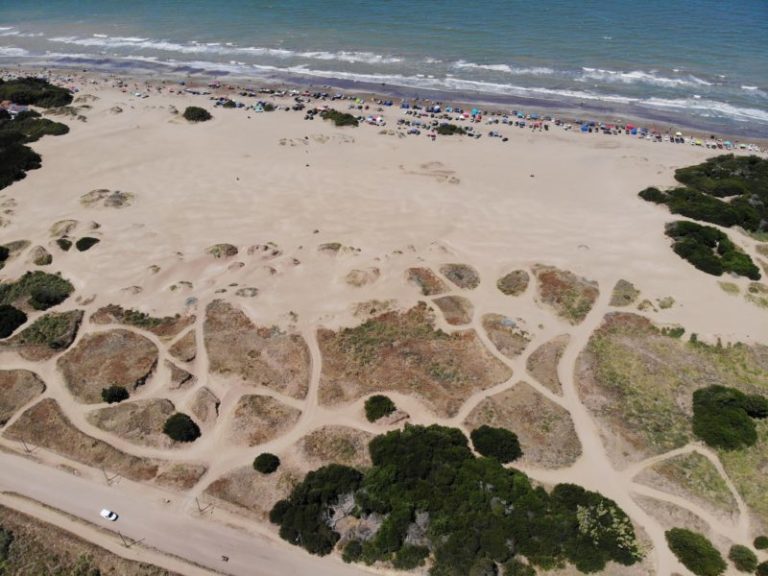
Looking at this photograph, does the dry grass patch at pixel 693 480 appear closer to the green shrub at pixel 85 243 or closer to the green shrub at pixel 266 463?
the green shrub at pixel 266 463

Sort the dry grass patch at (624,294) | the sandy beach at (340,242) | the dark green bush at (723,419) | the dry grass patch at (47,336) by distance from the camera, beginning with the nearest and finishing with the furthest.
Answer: the dark green bush at (723,419) < the sandy beach at (340,242) < the dry grass patch at (47,336) < the dry grass patch at (624,294)

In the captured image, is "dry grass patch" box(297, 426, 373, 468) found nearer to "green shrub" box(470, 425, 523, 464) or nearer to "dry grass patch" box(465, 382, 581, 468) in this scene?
"green shrub" box(470, 425, 523, 464)

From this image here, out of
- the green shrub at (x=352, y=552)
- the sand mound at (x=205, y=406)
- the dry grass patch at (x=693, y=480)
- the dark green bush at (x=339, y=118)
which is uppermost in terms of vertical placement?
the dark green bush at (x=339, y=118)

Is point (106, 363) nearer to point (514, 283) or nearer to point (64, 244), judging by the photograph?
point (64, 244)

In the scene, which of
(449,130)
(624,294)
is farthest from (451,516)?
(449,130)

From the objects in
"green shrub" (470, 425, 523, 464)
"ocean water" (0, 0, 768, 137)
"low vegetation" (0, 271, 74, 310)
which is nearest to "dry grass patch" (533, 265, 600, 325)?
"green shrub" (470, 425, 523, 464)

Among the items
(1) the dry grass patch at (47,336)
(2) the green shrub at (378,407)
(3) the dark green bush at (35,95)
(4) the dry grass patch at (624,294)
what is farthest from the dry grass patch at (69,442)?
(3) the dark green bush at (35,95)
